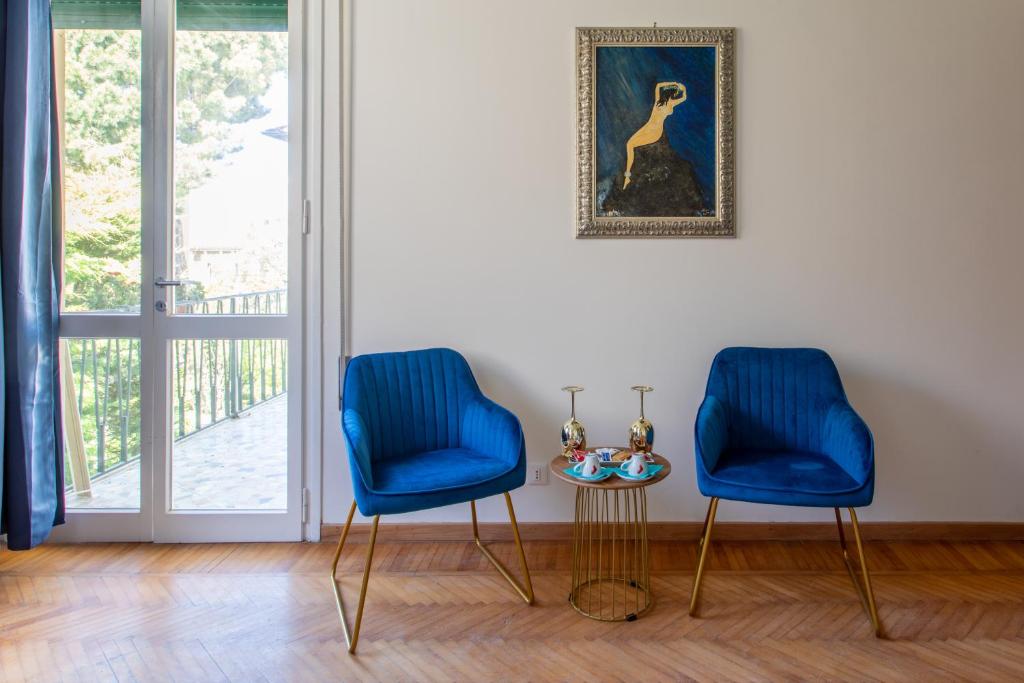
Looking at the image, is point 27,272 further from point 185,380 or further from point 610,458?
point 610,458

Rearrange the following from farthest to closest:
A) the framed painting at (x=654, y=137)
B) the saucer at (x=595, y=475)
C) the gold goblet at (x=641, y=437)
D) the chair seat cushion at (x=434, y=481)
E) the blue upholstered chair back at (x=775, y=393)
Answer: the framed painting at (x=654, y=137)
the blue upholstered chair back at (x=775, y=393)
the gold goblet at (x=641, y=437)
the saucer at (x=595, y=475)
the chair seat cushion at (x=434, y=481)

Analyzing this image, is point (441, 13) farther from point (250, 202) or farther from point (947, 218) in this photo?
point (947, 218)

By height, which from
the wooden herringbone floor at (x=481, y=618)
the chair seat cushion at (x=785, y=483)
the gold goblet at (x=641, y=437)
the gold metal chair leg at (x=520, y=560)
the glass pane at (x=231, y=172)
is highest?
the glass pane at (x=231, y=172)

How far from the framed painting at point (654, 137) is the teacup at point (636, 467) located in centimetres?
100

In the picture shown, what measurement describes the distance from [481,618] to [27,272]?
6.97 feet

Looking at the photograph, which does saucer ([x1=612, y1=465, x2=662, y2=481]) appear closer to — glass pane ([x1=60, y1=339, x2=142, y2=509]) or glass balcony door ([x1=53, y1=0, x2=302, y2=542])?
glass balcony door ([x1=53, y1=0, x2=302, y2=542])

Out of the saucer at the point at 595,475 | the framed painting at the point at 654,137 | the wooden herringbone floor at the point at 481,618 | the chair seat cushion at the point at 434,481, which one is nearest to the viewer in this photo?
the wooden herringbone floor at the point at 481,618

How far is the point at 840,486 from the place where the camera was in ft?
7.05

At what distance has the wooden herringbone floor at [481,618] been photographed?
1955 mm

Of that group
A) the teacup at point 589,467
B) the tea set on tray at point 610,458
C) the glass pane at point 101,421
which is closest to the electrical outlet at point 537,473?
the tea set on tray at point 610,458

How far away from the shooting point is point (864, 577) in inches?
86.1

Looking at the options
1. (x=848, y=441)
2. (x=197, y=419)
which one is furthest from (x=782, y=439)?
(x=197, y=419)

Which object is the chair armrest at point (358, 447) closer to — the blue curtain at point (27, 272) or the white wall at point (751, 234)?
the white wall at point (751, 234)

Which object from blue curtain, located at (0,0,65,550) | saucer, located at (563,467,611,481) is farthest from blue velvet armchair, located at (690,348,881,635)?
blue curtain, located at (0,0,65,550)
